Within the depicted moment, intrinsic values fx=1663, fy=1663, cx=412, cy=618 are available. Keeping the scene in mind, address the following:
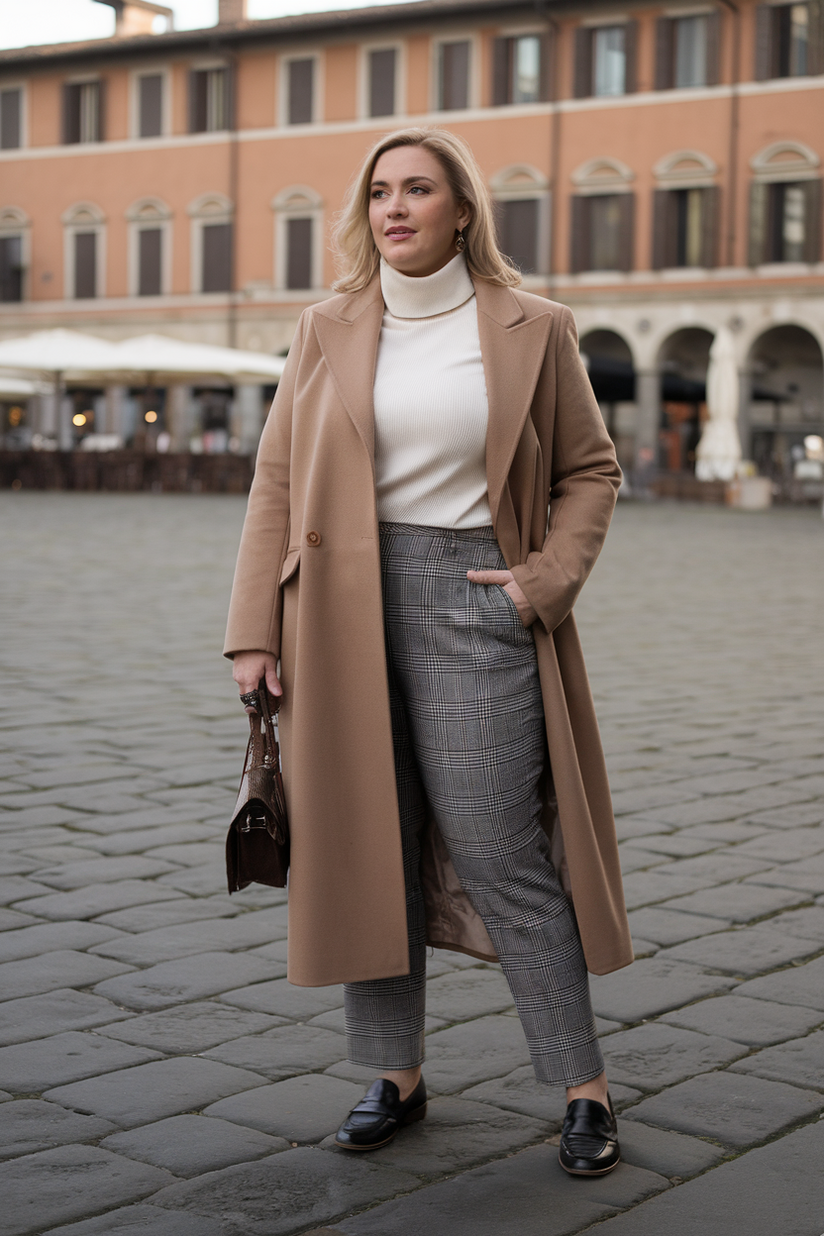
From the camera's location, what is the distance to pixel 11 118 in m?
38.7

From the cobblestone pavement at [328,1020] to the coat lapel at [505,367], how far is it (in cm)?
103

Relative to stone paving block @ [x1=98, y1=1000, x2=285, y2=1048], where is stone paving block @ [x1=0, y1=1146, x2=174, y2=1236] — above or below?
below

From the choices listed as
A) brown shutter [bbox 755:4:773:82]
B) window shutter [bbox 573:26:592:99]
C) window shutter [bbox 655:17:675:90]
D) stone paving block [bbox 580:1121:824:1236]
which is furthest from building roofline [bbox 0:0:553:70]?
stone paving block [bbox 580:1121:824:1236]

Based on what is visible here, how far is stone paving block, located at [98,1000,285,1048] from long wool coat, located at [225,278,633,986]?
585 mm

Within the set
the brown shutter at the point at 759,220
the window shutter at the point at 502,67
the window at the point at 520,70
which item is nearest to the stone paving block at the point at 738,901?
the brown shutter at the point at 759,220

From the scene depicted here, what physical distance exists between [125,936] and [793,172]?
2946cm

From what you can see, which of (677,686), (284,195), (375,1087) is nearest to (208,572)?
(677,686)

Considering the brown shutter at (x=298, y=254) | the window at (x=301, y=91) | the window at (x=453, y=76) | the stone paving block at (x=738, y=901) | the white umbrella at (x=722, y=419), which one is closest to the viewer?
the stone paving block at (x=738, y=901)

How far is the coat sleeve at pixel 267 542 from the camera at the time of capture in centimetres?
265

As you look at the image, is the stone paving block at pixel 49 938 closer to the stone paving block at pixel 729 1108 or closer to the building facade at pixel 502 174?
the stone paving block at pixel 729 1108

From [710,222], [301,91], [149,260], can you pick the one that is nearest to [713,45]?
[710,222]

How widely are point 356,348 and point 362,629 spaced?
1.45 feet

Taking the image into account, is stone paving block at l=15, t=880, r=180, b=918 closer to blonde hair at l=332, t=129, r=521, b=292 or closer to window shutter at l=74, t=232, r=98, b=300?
blonde hair at l=332, t=129, r=521, b=292

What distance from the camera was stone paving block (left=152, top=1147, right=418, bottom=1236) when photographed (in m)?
2.37
